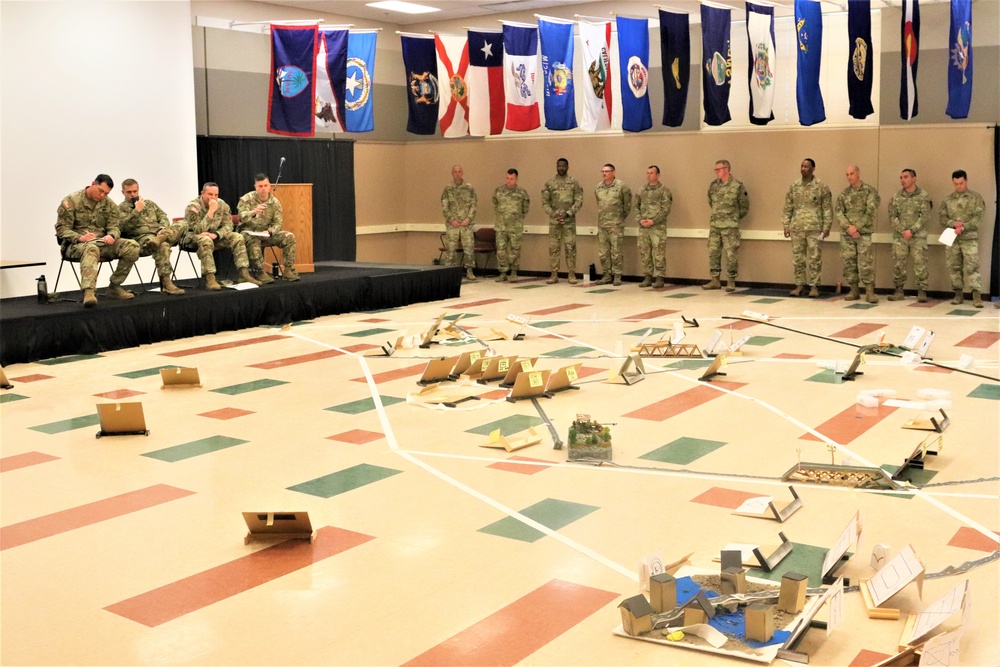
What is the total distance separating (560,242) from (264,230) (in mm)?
5120

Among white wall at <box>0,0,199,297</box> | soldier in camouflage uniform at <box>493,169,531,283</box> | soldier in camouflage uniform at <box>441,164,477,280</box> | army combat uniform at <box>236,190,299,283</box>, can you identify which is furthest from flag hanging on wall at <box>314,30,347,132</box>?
soldier in camouflage uniform at <box>493,169,531,283</box>

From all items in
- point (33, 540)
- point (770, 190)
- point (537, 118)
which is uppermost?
point (537, 118)

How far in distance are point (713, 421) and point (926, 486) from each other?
1.72m

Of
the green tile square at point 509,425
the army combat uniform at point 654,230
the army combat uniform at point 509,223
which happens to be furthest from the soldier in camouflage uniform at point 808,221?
the green tile square at point 509,425

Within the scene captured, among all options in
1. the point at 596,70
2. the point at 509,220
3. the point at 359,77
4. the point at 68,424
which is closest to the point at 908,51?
the point at 596,70

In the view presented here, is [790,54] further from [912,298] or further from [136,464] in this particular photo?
[136,464]

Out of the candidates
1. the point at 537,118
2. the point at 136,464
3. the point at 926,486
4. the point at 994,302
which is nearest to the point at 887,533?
the point at 926,486

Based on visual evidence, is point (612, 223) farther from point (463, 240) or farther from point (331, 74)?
point (331, 74)

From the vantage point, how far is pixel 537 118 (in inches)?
547

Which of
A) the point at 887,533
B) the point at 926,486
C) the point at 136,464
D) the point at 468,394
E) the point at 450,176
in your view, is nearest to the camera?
the point at 887,533

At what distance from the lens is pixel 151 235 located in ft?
36.3

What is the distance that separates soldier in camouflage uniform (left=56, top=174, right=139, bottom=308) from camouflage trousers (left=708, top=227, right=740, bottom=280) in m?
7.77

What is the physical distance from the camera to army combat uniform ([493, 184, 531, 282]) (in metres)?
15.9

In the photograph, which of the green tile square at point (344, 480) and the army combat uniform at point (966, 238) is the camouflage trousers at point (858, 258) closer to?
the army combat uniform at point (966, 238)
